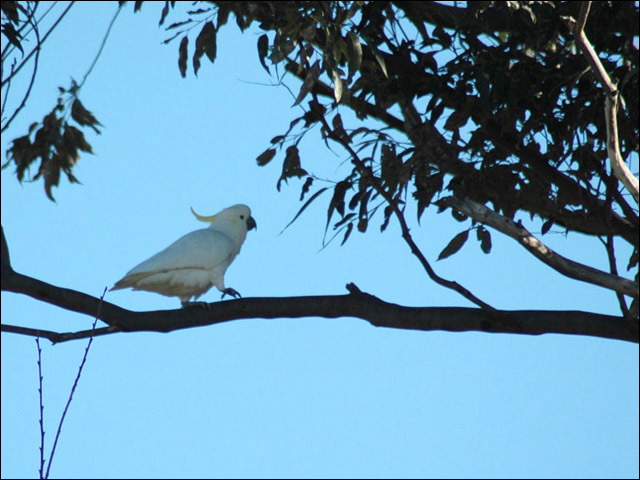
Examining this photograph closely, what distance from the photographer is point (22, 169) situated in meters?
3.70

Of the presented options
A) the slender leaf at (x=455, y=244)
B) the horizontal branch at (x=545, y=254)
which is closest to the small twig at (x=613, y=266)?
the horizontal branch at (x=545, y=254)

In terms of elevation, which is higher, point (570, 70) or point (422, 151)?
point (570, 70)

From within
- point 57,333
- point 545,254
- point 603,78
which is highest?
point 603,78

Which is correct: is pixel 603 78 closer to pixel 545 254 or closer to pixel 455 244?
pixel 545 254

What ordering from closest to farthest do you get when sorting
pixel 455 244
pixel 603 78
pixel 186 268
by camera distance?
pixel 603 78 → pixel 455 244 → pixel 186 268

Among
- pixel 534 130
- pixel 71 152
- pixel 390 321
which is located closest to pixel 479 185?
pixel 534 130

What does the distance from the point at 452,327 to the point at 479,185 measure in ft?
1.68

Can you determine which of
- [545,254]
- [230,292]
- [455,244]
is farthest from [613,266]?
[230,292]

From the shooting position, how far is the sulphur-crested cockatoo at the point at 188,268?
2.92 meters

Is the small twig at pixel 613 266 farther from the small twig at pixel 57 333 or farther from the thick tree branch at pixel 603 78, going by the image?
the small twig at pixel 57 333

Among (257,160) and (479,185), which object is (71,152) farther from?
(479,185)

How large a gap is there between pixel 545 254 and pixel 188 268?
46.4 inches

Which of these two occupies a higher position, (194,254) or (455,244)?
(194,254)

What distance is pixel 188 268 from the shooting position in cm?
301
